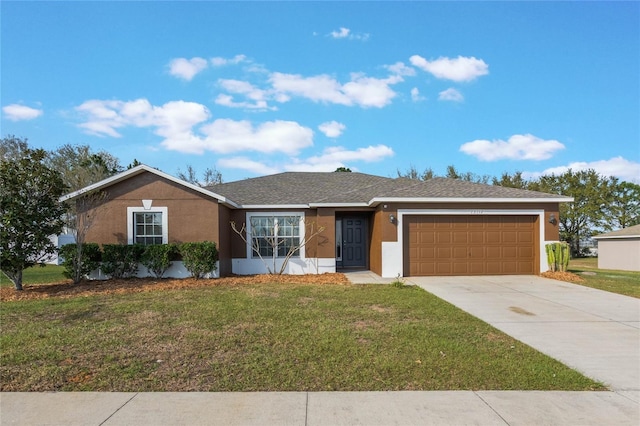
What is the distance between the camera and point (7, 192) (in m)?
10.8

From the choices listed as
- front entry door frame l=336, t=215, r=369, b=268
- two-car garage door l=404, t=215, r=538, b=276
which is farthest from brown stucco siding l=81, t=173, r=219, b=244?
two-car garage door l=404, t=215, r=538, b=276

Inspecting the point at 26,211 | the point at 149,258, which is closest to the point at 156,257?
the point at 149,258

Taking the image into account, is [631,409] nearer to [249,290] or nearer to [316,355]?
[316,355]

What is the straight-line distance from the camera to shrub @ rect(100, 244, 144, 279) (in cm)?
1311

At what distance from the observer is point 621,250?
26516mm

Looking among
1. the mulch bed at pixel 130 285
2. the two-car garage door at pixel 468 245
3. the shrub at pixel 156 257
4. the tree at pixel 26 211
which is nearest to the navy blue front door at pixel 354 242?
the mulch bed at pixel 130 285

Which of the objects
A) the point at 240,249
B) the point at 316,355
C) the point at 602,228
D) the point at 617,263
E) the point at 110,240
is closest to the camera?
the point at 316,355

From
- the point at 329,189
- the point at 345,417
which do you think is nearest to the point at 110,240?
the point at 329,189

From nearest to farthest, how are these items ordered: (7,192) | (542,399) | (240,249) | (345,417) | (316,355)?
(345,417) → (542,399) → (316,355) → (7,192) → (240,249)

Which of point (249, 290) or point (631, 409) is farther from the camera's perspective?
point (249, 290)

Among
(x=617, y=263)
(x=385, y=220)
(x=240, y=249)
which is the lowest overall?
(x=617, y=263)

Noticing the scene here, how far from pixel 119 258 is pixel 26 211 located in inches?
121

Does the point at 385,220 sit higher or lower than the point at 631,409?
higher

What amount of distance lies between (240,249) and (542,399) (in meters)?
12.8
